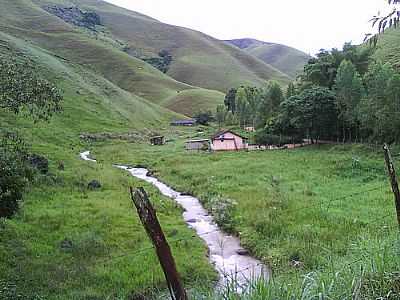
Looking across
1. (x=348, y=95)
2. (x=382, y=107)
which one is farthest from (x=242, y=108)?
(x=382, y=107)

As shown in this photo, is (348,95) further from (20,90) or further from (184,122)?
(184,122)

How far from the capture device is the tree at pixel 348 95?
47625 millimetres

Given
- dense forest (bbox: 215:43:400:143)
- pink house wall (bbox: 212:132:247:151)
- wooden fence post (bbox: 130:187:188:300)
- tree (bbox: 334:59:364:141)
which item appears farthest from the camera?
pink house wall (bbox: 212:132:247:151)

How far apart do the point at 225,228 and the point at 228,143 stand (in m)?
45.0

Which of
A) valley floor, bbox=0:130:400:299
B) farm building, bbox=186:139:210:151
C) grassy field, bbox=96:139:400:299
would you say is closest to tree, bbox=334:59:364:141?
grassy field, bbox=96:139:400:299

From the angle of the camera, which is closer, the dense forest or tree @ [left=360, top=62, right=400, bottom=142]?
tree @ [left=360, top=62, right=400, bottom=142]

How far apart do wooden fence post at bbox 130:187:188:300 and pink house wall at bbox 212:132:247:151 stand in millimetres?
59398

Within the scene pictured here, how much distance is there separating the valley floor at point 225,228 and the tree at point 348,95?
12.4 m

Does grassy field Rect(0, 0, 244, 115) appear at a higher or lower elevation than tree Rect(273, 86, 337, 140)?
higher

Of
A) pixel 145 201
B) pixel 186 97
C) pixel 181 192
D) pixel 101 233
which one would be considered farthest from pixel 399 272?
pixel 186 97

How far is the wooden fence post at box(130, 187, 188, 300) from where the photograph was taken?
5.04 metres

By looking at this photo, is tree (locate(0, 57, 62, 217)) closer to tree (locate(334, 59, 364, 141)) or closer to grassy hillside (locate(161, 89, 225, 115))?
tree (locate(334, 59, 364, 141))

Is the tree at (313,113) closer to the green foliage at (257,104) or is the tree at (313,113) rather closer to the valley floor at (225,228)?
the green foliage at (257,104)

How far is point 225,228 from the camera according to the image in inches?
840
